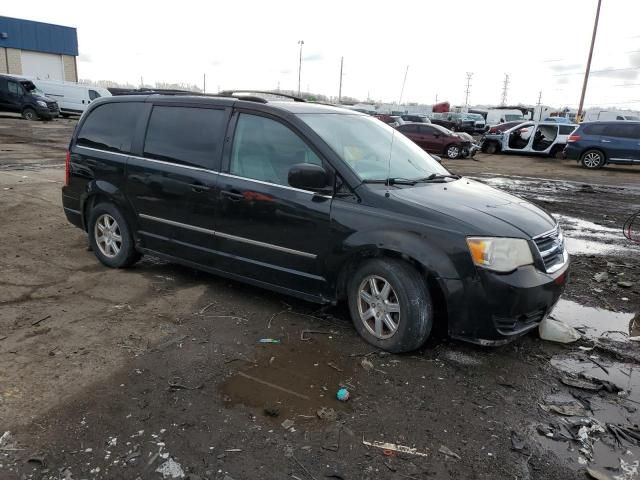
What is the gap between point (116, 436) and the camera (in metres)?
2.80

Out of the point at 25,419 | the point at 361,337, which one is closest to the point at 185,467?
the point at 25,419

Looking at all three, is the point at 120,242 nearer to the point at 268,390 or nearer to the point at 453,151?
the point at 268,390

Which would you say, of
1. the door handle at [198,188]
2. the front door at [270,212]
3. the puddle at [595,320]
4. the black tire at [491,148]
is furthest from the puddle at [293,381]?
the black tire at [491,148]

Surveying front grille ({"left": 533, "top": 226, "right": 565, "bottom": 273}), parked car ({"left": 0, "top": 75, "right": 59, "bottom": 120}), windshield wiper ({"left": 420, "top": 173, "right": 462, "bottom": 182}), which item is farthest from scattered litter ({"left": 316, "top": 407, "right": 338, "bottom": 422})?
parked car ({"left": 0, "top": 75, "right": 59, "bottom": 120})

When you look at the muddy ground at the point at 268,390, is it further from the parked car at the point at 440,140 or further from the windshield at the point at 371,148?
the parked car at the point at 440,140

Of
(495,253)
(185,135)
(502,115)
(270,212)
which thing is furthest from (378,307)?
(502,115)

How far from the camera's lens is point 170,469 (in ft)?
8.41

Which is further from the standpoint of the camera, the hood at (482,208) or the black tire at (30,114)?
the black tire at (30,114)

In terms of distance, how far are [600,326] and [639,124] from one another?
1740 cm

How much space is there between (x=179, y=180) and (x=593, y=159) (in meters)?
19.0

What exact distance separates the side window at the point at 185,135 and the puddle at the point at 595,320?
134 inches

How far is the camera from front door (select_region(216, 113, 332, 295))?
403cm

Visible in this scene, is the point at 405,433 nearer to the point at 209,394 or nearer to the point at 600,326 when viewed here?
the point at 209,394

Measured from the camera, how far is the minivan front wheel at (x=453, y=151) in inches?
866
